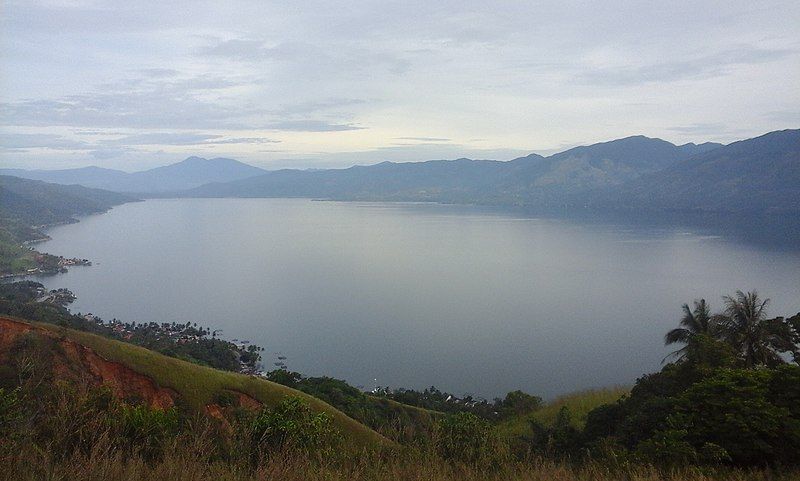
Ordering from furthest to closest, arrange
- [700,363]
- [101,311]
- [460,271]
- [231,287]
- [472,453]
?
[460,271] → [231,287] → [101,311] → [700,363] → [472,453]

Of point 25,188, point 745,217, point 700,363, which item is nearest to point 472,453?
point 700,363

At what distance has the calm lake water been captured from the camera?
32719 millimetres

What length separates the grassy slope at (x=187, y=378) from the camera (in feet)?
52.5

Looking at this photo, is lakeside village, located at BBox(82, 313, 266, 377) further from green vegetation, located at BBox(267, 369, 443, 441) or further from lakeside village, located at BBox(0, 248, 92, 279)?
lakeside village, located at BBox(0, 248, 92, 279)

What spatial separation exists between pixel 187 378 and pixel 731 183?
6317 inches

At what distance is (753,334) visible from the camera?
14992 mm

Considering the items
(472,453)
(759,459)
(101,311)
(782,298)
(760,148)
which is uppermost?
(760,148)

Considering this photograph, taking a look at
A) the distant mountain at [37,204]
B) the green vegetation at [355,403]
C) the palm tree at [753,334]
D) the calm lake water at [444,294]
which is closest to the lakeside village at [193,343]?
the calm lake water at [444,294]

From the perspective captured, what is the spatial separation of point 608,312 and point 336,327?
2161 centimetres

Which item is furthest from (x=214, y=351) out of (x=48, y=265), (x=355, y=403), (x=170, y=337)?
(x=48, y=265)

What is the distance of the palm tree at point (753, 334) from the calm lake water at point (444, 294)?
45.4 ft

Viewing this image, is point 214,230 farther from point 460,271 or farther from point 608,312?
point 608,312

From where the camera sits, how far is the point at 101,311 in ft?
157

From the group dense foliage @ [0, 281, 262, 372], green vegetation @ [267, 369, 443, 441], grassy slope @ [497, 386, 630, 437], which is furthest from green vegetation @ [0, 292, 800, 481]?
dense foliage @ [0, 281, 262, 372]
